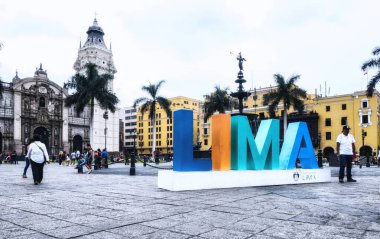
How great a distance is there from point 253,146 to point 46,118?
186ft

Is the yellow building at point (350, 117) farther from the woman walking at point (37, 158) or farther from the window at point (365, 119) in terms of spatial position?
the woman walking at point (37, 158)

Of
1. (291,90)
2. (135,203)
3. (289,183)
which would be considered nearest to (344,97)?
(291,90)

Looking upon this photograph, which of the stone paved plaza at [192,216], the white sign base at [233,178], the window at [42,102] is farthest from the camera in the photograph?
the window at [42,102]

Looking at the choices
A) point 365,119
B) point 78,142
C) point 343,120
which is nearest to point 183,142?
point 365,119

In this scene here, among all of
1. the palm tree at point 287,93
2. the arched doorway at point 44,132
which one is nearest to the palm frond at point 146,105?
the palm tree at point 287,93

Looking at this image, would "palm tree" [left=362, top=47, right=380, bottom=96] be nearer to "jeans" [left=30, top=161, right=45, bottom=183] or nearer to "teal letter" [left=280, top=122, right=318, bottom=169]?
"teal letter" [left=280, top=122, right=318, bottom=169]

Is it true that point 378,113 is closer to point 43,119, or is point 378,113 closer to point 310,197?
point 310,197

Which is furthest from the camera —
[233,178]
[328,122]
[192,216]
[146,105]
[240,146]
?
[328,122]

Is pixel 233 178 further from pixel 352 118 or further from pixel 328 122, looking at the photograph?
pixel 328 122

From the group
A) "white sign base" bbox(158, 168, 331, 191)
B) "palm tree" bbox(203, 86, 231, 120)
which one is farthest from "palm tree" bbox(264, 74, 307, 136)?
"white sign base" bbox(158, 168, 331, 191)

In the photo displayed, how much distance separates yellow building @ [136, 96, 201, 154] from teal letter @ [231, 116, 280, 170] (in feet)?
240

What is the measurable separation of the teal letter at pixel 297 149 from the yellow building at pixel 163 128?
238 feet

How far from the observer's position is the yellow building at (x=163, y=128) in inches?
3428

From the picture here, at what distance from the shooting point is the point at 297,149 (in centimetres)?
982
